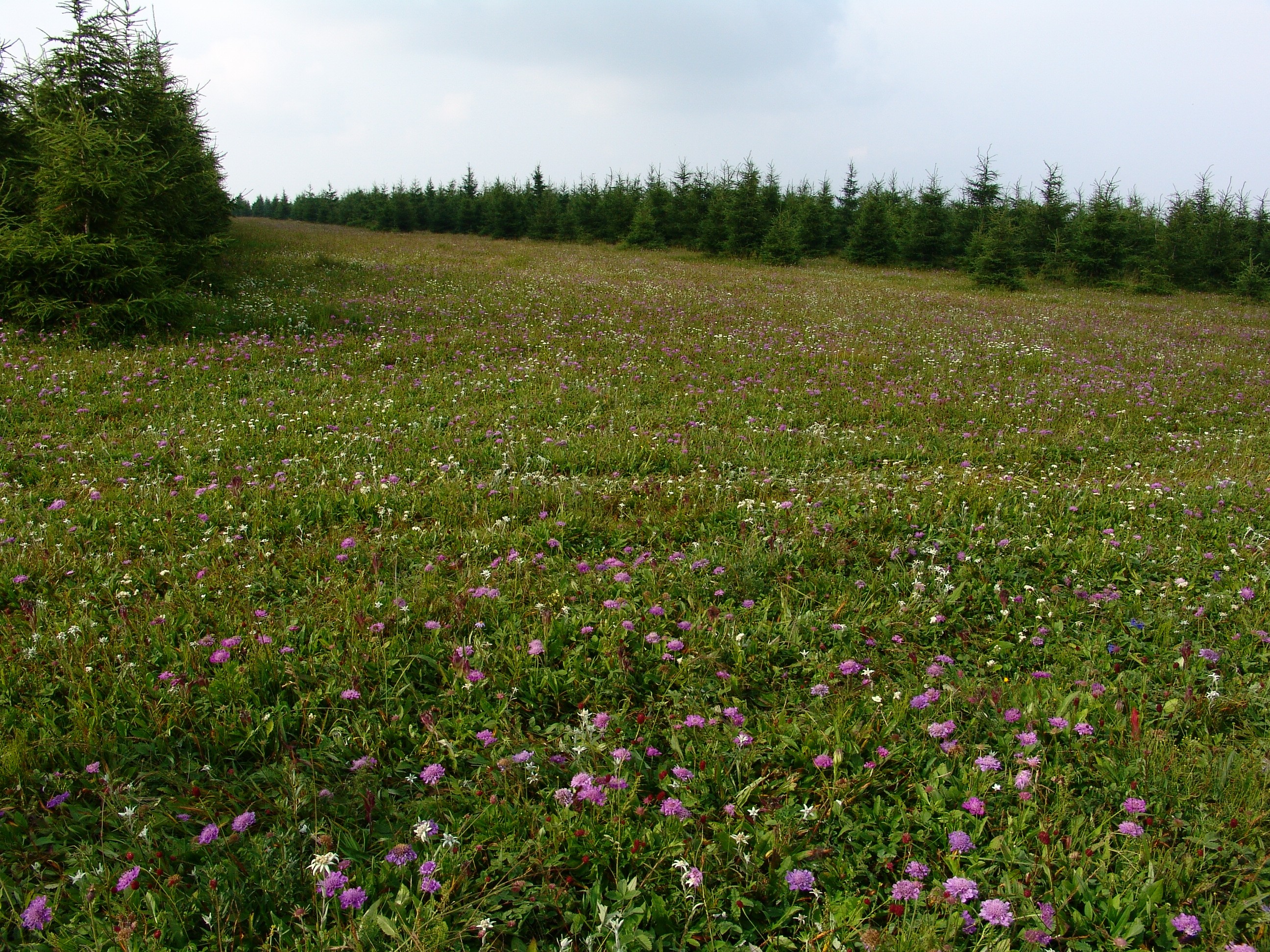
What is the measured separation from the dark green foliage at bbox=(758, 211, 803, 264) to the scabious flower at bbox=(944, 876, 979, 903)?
37.9m

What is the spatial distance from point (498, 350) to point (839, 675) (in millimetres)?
9009

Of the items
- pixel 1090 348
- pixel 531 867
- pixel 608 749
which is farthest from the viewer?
pixel 1090 348

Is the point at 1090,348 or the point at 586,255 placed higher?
the point at 586,255

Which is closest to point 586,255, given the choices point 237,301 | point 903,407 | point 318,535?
point 237,301

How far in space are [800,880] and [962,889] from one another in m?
0.53

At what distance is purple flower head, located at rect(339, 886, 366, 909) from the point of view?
214cm

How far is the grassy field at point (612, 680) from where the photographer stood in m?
2.31

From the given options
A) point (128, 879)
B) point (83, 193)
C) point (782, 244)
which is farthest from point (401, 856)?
point (782, 244)

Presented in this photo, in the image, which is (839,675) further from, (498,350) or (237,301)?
(237,301)

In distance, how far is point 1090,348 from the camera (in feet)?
50.1

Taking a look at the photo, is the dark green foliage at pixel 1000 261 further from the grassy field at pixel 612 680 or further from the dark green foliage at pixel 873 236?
the grassy field at pixel 612 680

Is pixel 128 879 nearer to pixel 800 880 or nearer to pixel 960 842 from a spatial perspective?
pixel 800 880

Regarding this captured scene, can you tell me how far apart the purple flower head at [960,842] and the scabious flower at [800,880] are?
1.75 feet

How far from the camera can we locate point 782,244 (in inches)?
1453
